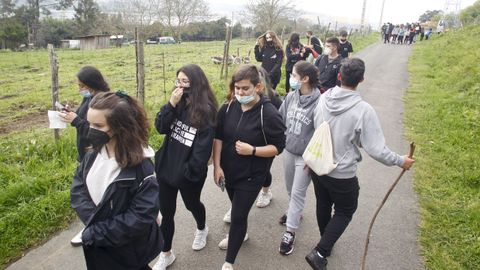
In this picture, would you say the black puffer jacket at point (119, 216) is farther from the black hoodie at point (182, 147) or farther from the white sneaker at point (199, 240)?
the white sneaker at point (199, 240)

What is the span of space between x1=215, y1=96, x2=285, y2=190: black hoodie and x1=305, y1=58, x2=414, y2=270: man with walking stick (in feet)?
1.41

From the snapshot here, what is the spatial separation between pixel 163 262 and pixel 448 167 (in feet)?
15.0

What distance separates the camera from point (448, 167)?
5273mm

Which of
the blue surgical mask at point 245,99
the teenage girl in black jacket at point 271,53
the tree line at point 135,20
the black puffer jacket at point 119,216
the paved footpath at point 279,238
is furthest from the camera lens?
the tree line at point 135,20

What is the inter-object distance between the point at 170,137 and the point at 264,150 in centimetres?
76

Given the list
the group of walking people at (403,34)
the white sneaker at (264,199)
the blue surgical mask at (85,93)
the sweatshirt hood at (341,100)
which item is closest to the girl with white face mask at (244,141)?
the sweatshirt hood at (341,100)

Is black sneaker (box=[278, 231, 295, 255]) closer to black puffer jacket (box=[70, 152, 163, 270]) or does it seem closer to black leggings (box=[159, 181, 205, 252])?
black leggings (box=[159, 181, 205, 252])

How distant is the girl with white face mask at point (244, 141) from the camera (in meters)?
2.69

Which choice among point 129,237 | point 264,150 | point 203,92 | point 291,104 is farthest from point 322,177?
point 129,237

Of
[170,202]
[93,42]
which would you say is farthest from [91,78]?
[93,42]

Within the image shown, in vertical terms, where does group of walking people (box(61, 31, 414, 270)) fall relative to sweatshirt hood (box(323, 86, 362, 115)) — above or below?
below

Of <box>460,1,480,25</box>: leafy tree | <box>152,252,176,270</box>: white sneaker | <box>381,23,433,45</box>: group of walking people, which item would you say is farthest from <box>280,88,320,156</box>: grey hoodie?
<box>460,1,480,25</box>: leafy tree

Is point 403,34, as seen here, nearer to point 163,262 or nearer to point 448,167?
point 448,167

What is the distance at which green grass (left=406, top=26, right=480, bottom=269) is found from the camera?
3414 mm
